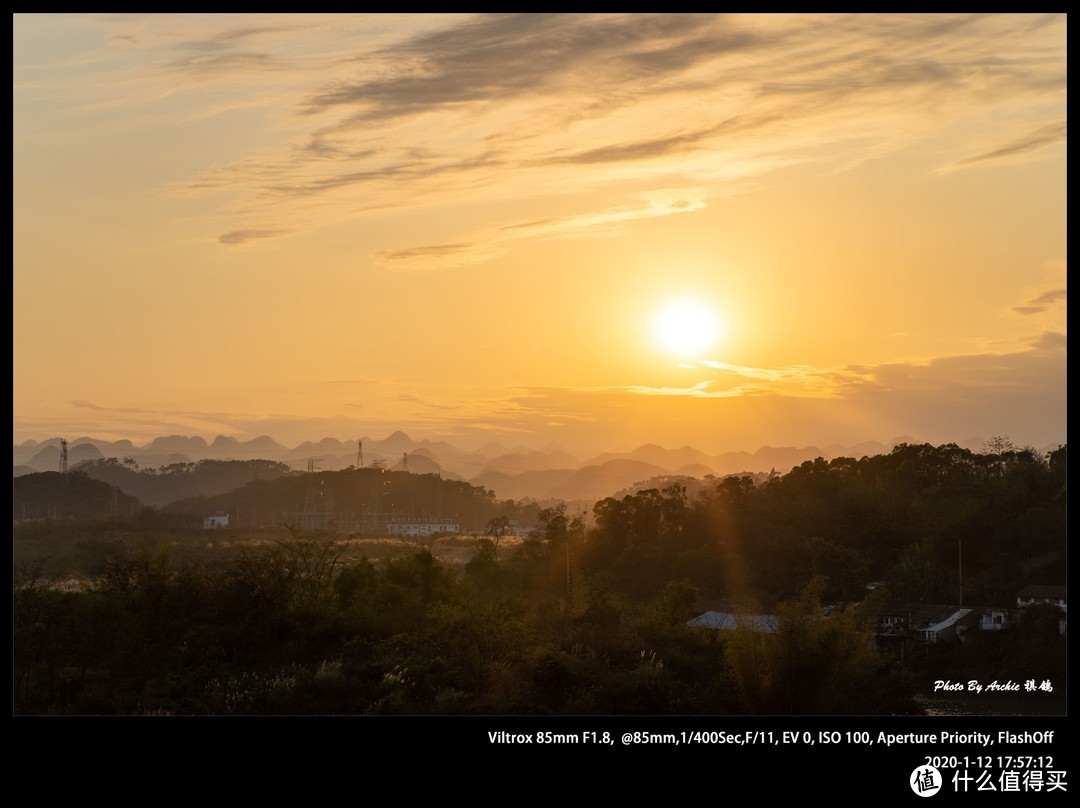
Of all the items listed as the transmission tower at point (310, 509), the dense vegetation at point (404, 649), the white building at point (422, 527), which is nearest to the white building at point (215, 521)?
the transmission tower at point (310, 509)

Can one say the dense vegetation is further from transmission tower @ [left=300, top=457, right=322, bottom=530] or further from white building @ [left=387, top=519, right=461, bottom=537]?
transmission tower @ [left=300, top=457, right=322, bottom=530]

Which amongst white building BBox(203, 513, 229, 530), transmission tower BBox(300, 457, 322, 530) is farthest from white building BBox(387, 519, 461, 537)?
white building BBox(203, 513, 229, 530)

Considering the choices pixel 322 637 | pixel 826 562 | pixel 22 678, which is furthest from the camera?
pixel 826 562

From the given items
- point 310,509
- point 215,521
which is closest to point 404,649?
point 215,521

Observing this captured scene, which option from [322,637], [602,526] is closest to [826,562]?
[602,526]

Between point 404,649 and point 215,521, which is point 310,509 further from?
point 404,649

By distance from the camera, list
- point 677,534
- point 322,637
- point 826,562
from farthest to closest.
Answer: point 677,534
point 826,562
point 322,637

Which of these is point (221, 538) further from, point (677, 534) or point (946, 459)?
point (946, 459)

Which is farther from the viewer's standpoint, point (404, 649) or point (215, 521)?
point (215, 521)

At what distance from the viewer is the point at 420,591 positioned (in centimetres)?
1388

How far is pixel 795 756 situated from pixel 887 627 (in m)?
12.1

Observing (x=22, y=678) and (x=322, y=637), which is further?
(x=322, y=637)

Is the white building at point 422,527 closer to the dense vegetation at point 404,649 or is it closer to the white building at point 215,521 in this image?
the white building at point 215,521
